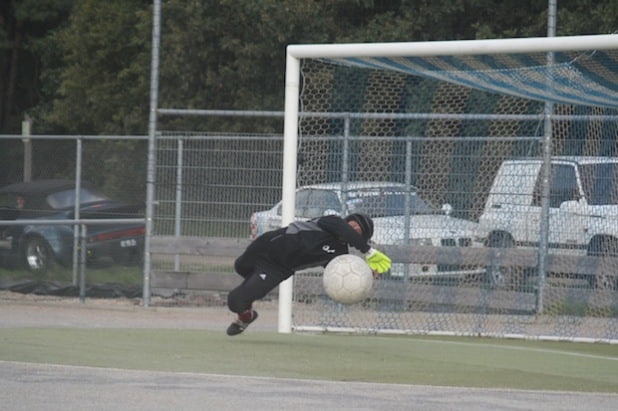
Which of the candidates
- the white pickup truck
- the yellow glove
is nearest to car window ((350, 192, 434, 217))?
the white pickup truck

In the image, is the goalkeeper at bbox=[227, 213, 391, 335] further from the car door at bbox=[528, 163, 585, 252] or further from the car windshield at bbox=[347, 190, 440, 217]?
the car door at bbox=[528, 163, 585, 252]

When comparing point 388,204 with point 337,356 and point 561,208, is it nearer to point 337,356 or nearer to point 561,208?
point 561,208

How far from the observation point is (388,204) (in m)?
14.7

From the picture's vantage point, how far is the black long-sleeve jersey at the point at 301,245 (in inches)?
452

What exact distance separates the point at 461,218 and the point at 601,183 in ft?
5.22

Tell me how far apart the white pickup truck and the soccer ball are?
12.0 ft

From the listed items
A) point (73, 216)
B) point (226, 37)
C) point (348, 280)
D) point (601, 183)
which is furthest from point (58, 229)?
point (226, 37)

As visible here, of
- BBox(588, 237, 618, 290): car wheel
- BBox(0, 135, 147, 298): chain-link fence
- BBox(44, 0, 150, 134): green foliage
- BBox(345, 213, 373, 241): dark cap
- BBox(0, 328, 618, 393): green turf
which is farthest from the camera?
BBox(44, 0, 150, 134): green foliage

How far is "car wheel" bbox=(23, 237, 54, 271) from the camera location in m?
18.0

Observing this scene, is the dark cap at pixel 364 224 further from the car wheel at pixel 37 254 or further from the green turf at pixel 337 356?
the car wheel at pixel 37 254

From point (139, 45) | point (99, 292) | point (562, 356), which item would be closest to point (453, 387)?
point (562, 356)

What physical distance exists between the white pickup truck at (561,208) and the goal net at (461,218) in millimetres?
16

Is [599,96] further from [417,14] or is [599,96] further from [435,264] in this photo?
[417,14]

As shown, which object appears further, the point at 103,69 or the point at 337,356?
the point at 103,69
